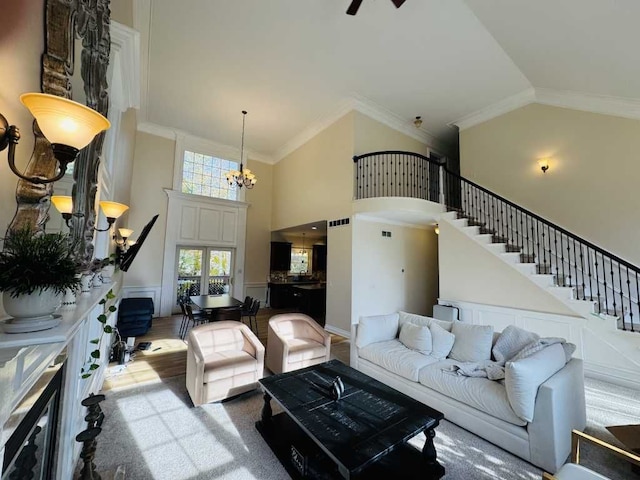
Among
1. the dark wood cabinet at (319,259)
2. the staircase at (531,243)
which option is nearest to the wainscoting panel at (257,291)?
the dark wood cabinet at (319,259)

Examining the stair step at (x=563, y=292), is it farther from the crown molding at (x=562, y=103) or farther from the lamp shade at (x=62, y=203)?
the lamp shade at (x=62, y=203)

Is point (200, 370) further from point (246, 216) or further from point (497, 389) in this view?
point (246, 216)

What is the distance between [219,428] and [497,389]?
2606 millimetres

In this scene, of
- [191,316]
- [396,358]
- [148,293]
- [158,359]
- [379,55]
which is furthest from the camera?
[148,293]

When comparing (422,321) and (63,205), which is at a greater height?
(63,205)

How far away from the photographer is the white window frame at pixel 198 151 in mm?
7773

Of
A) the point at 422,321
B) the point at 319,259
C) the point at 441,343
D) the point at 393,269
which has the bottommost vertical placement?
the point at 441,343

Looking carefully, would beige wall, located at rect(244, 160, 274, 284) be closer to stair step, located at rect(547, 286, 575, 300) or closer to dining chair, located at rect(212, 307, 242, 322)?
dining chair, located at rect(212, 307, 242, 322)

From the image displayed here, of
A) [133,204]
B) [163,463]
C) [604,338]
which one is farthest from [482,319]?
[133,204]

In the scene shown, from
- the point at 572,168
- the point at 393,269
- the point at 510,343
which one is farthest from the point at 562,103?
the point at 510,343

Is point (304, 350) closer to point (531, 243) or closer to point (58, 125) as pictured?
point (58, 125)

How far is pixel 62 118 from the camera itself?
1.01 m

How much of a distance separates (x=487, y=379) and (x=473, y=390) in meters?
0.22

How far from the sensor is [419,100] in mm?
6406
